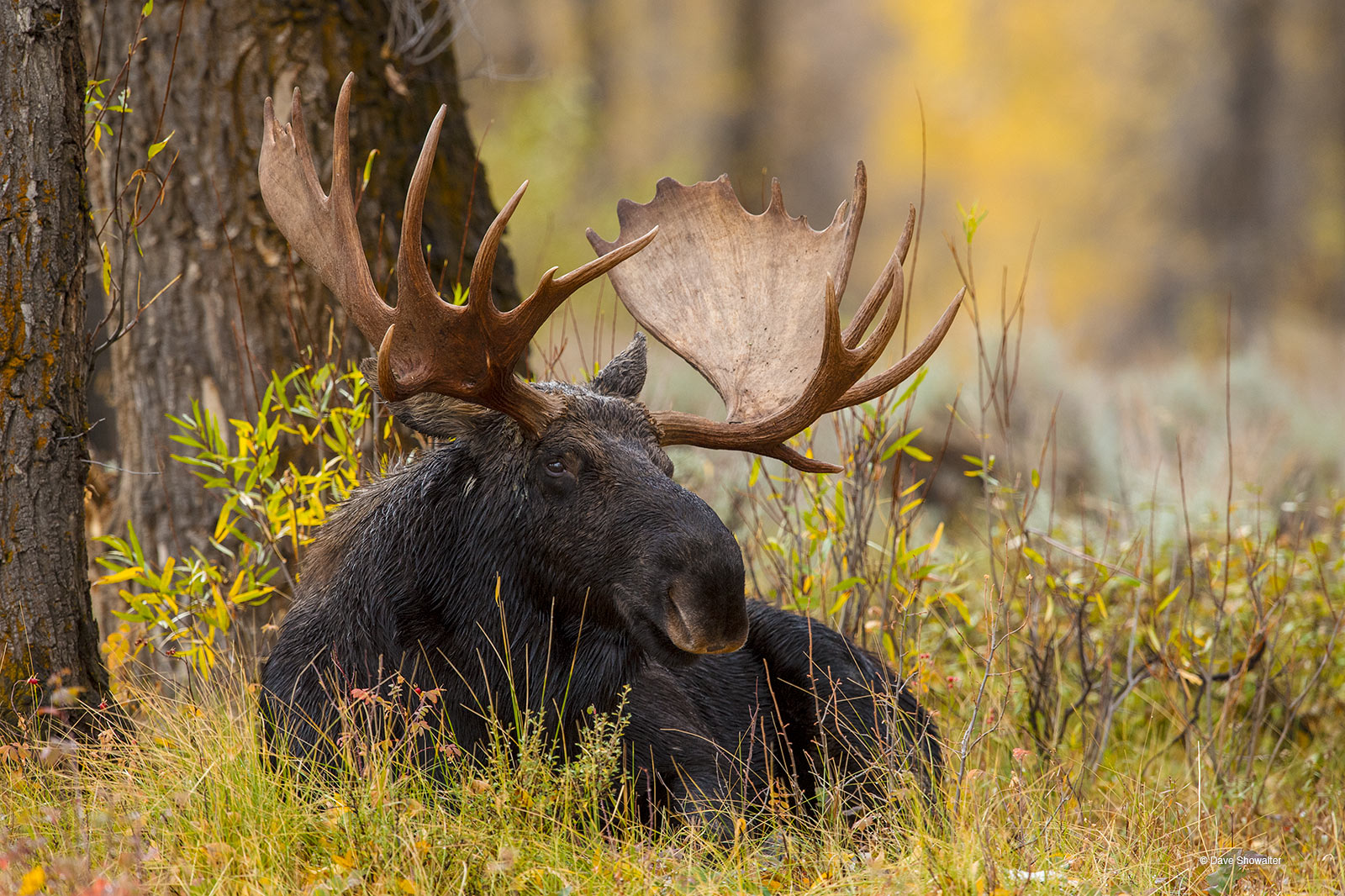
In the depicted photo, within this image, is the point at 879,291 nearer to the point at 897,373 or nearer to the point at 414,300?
the point at 897,373

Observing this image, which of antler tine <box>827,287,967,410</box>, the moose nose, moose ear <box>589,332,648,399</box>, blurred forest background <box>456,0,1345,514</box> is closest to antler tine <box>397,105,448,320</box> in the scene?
moose ear <box>589,332,648,399</box>

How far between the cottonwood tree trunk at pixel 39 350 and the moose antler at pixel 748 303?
4.76 feet

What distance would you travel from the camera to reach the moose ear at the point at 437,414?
325 cm

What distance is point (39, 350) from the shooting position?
324 cm

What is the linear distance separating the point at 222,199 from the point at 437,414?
2.03m

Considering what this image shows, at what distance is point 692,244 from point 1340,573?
3.65 metres

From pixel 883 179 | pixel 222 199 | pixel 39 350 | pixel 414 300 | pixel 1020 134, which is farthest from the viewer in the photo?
pixel 883 179

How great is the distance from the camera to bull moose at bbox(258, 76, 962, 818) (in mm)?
3055

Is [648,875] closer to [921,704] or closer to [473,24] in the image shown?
[921,704]

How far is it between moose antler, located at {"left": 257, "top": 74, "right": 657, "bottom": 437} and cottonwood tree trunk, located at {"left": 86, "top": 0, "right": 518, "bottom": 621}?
1366 mm

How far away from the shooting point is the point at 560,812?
117 inches

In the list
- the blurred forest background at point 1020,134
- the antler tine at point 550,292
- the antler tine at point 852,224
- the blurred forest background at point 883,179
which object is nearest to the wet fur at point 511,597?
the antler tine at point 550,292

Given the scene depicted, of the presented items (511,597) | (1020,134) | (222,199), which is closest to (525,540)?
(511,597)

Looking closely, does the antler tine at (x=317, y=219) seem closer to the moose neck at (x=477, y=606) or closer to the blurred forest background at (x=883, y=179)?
the moose neck at (x=477, y=606)
